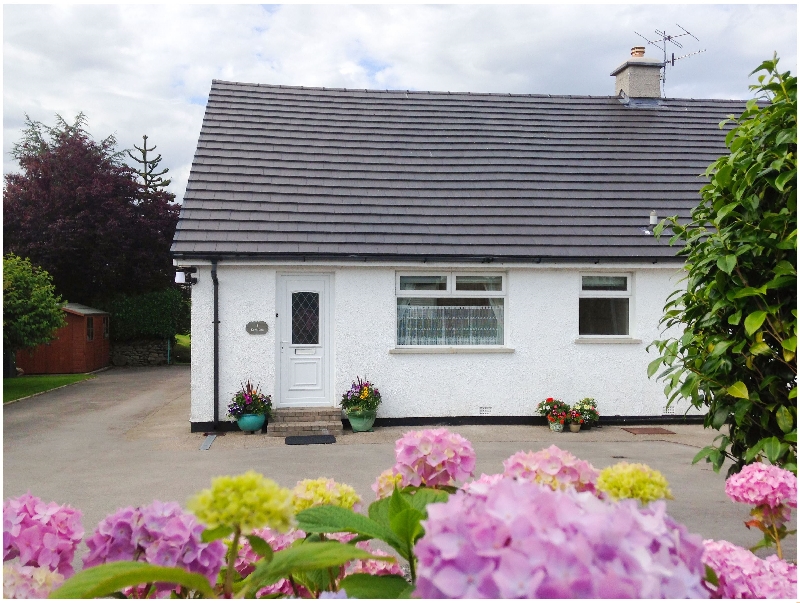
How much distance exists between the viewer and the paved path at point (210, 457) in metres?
6.64

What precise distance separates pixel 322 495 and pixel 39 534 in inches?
25.0

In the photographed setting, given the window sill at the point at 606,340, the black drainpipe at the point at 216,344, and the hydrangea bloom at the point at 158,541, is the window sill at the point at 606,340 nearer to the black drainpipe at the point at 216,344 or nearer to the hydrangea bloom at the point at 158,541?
the black drainpipe at the point at 216,344

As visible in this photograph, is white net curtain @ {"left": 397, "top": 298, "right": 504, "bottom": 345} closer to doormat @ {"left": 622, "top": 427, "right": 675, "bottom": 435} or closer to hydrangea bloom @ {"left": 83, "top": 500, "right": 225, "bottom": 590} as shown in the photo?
doormat @ {"left": 622, "top": 427, "right": 675, "bottom": 435}

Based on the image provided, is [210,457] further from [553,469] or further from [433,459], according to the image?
[553,469]

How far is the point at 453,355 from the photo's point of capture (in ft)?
35.5

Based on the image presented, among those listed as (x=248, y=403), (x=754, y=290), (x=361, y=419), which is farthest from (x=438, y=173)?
(x=754, y=290)

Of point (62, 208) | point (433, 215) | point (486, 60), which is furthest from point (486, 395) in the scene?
point (62, 208)

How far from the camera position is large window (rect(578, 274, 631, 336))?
1116 centimetres

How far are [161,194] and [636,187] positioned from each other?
67.5 feet

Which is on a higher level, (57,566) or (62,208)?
(62,208)

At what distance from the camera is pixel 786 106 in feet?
9.34

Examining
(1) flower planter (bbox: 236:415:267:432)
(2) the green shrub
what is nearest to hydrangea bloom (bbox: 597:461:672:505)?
(1) flower planter (bbox: 236:415:267:432)

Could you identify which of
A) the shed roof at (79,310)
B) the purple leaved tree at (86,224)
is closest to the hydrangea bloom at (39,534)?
the shed roof at (79,310)

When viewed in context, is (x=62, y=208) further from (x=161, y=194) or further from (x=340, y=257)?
(x=340, y=257)
